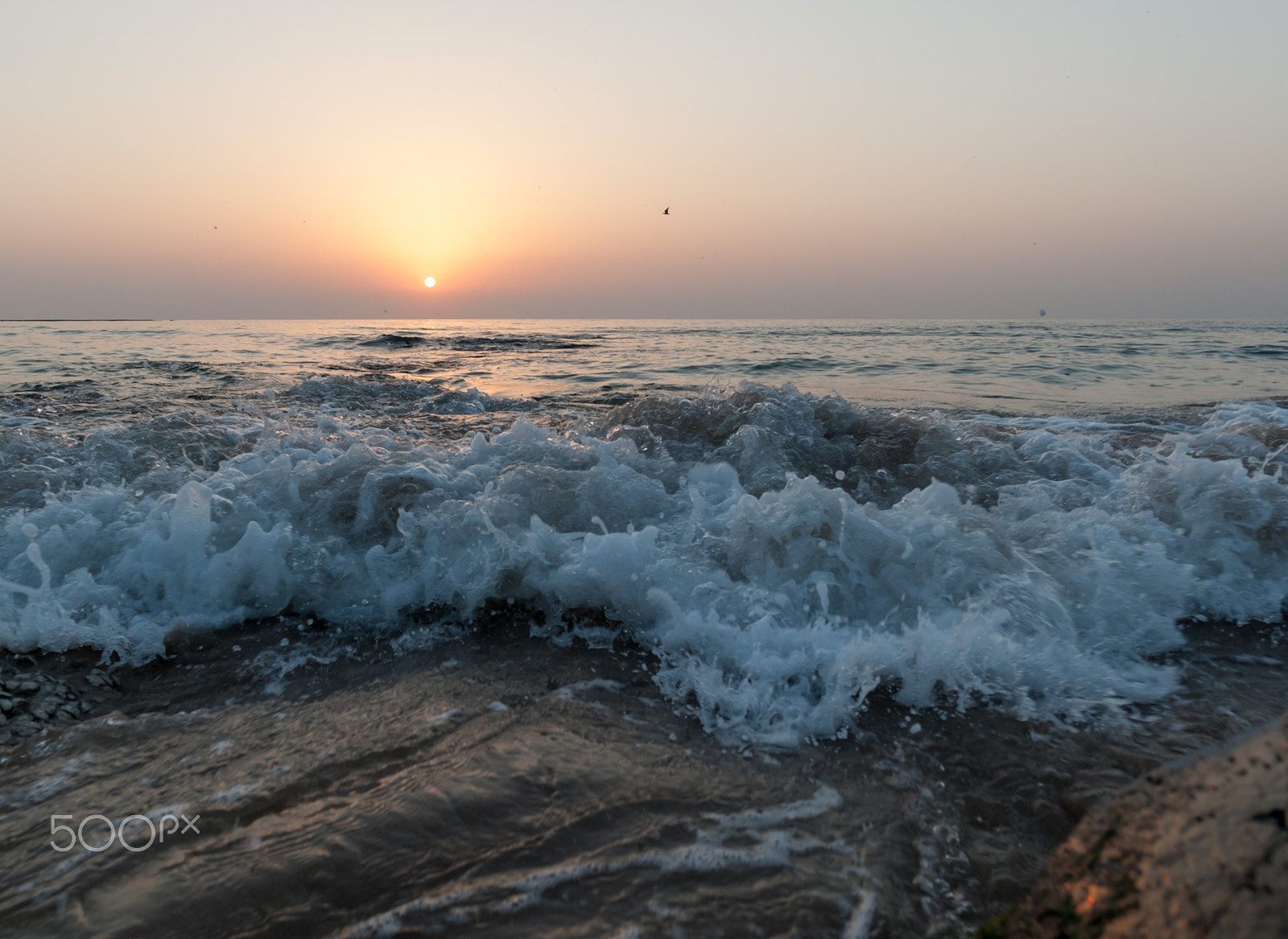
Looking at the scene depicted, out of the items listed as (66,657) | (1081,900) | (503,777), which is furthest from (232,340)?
(1081,900)

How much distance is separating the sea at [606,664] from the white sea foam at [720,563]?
0.02 meters

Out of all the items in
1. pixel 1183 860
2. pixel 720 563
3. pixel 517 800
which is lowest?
pixel 517 800

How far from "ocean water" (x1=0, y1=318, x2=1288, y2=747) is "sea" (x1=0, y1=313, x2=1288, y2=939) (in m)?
0.02

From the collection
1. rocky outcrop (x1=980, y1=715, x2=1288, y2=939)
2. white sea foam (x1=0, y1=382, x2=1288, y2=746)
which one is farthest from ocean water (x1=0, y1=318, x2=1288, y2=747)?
rocky outcrop (x1=980, y1=715, x2=1288, y2=939)

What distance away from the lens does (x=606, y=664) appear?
109 inches

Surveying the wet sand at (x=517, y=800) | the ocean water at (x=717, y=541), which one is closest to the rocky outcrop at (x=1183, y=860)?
the wet sand at (x=517, y=800)

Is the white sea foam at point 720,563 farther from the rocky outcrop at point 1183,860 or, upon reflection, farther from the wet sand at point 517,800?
the rocky outcrop at point 1183,860

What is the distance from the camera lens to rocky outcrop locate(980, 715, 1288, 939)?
0.81m

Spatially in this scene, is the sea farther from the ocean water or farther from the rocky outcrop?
the rocky outcrop

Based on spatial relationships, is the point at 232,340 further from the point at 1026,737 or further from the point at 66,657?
the point at 1026,737

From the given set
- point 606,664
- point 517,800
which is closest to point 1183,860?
point 517,800

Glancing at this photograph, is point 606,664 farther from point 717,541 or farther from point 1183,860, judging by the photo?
point 1183,860

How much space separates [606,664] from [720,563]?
0.93 meters

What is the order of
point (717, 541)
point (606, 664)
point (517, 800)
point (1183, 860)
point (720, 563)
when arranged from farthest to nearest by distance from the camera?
point (717, 541) → point (720, 563) → point (606, 664) → point (517, 800) → point (1183, 860)
